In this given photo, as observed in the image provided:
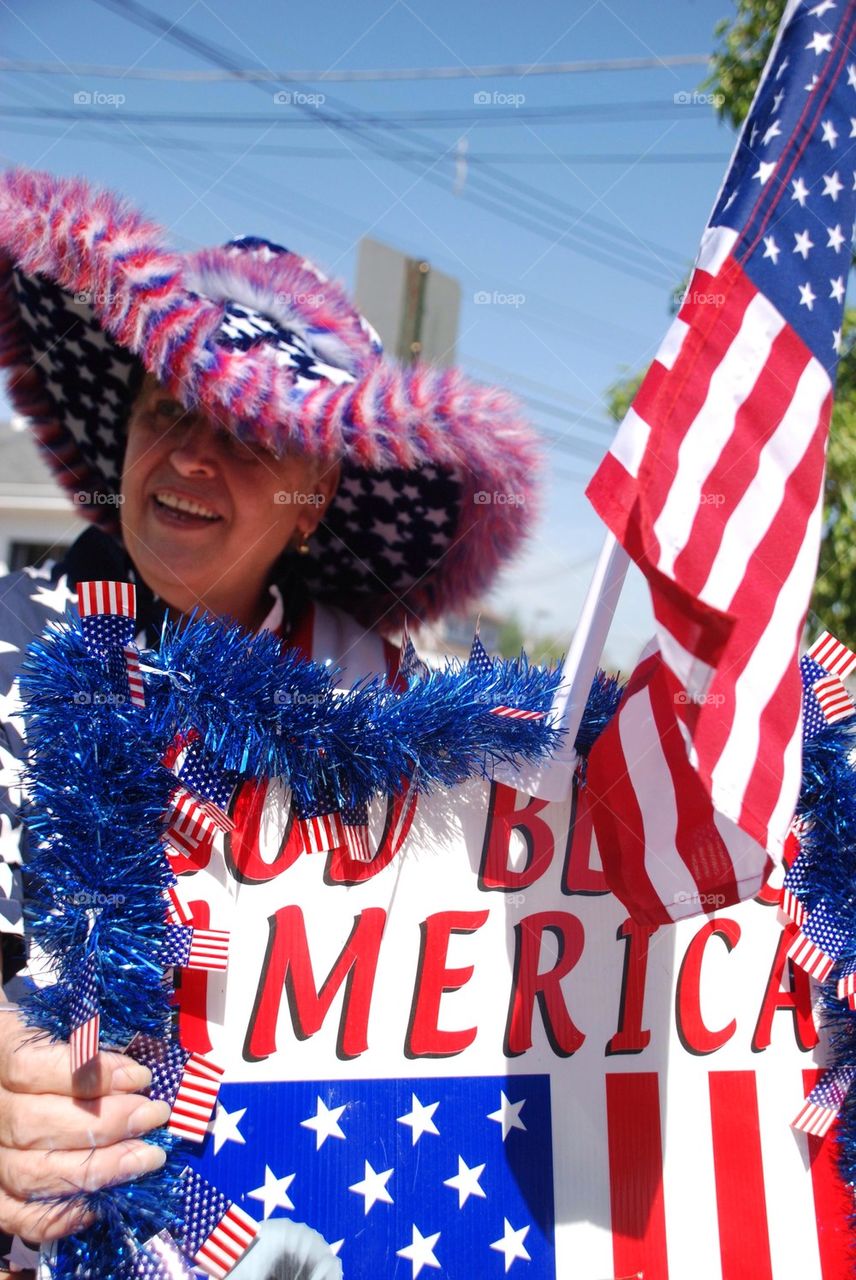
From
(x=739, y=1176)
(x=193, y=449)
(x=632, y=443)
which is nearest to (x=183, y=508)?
(x=193, y=449)

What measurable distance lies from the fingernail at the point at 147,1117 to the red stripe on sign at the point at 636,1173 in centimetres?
71

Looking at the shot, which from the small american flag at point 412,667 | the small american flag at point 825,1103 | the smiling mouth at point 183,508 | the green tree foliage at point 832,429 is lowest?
the small american flag at point 825,1103

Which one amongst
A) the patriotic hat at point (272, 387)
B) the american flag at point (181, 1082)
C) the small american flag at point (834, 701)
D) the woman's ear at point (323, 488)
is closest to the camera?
the american flag at point (181, 1082)

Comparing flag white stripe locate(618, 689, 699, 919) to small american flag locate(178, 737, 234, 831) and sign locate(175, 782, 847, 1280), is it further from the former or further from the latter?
small american flag locate(178, 737, 234, 831)

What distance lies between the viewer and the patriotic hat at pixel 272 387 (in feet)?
6.77

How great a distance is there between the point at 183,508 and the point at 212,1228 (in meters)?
1.53

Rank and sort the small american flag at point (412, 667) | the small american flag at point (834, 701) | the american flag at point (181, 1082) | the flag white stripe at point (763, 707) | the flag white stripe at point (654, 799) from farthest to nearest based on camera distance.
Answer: the small american flag at point (834, 701), the small american flag at point (412, 667), the flag white stripe at point (654, 799), the american flag at point (181, 1082), the flag white stripe at point (763, 707)

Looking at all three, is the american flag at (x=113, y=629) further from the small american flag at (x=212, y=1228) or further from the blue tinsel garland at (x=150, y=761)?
the small american flag at (x=212, y=1228)

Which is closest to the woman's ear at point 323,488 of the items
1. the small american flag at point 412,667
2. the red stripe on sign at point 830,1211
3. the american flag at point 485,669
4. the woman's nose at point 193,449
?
the woman's nose at point 193,449

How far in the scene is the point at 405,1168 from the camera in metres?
1.45

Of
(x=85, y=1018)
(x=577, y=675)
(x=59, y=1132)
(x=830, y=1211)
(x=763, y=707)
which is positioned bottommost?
(x=830, y=1211)

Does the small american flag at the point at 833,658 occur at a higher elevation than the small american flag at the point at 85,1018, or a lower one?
higher

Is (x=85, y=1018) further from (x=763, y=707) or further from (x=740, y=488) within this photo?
(x=740, y=488)

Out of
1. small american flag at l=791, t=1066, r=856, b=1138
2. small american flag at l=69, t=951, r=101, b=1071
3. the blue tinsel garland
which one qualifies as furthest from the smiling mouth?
small american flag at l=791, t=1066, r=856, b=1138
